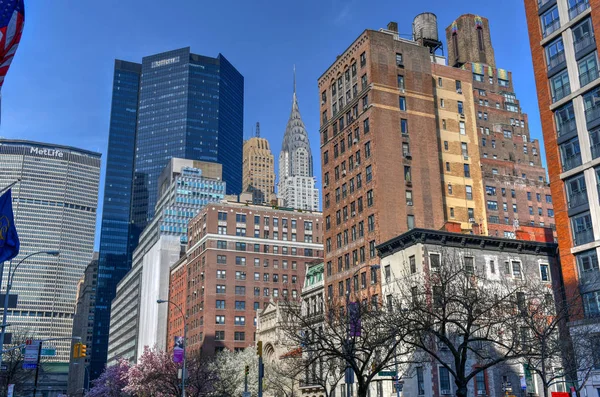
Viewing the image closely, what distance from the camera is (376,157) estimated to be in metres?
73.1

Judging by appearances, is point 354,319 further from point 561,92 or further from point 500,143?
point 500,143

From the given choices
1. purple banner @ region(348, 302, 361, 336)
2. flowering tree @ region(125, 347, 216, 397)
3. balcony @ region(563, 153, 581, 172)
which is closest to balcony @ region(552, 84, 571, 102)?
balcony @ region(563, 153, 581, 172)

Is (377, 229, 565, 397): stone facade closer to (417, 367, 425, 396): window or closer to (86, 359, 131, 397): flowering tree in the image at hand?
(417, 367, 425, 396): window

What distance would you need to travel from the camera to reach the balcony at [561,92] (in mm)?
58875

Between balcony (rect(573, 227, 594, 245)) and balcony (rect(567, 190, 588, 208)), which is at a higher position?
balcony (rect(567, 190, 588, 208))

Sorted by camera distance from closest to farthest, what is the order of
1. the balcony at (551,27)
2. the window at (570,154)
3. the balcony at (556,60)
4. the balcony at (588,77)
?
the balcony at (588,77)
the window at (570,154)
the balcony at (556,60)
the balcony at (551,27)

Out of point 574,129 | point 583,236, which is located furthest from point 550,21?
point 583,236

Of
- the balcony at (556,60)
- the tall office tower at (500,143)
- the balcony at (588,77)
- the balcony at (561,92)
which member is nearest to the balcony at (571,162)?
the balcony at (561,92)

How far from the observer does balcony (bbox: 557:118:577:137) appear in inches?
2283

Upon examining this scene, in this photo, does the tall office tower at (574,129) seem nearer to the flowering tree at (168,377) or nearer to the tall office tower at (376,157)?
the tall office tower at (376,157)

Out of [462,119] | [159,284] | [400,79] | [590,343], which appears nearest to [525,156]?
[462,119]

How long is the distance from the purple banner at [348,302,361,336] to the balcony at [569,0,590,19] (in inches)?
1397

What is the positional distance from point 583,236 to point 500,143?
63.6 meters

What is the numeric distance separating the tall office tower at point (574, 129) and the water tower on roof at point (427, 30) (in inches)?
1208
